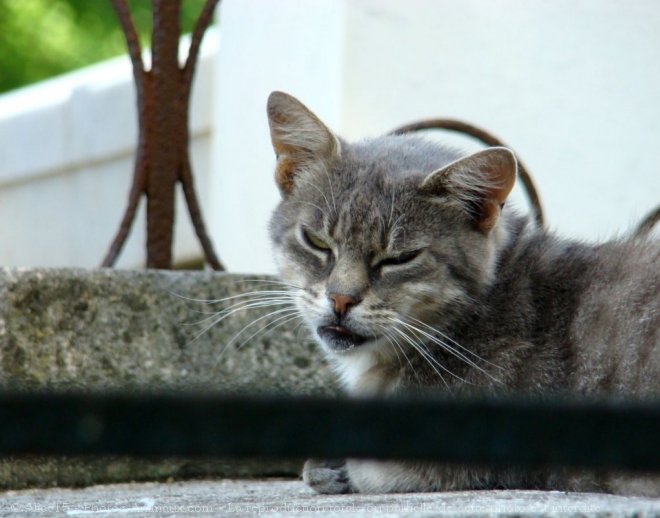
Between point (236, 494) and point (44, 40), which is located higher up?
point (44, 40)

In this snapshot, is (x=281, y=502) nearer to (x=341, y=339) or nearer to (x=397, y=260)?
(x=341, y=339)

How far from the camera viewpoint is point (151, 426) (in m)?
1.05

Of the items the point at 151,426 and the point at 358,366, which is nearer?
the point at 151,426

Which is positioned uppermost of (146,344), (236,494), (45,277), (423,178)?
(423,178)

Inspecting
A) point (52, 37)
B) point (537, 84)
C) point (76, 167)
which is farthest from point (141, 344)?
point (52, 37)

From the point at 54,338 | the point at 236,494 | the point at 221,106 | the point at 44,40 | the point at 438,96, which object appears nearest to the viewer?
the point at 236,494

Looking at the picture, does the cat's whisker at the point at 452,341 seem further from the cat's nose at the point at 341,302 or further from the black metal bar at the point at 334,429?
the black metal bar at the point at 334,429

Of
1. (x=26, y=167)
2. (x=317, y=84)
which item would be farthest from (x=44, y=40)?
(x=317, y=84)

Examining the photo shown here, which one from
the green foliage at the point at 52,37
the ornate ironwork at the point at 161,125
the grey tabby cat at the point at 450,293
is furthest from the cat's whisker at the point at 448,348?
the green foliage at the point at 52,37

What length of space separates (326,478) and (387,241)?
677 mm

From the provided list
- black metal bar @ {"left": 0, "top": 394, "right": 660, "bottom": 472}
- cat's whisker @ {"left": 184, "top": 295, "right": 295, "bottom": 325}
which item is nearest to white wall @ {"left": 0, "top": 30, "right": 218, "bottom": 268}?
cat's whisker @ {"left": 184, "top": 295, "right": 295, "bottom": 325}

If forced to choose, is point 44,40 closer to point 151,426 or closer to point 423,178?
point 423,178

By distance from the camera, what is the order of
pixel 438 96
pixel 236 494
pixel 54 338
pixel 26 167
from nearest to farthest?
pixel 236 494, pixel 54 338, pixel 438 96, pixel 26 167

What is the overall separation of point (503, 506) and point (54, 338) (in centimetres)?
179
